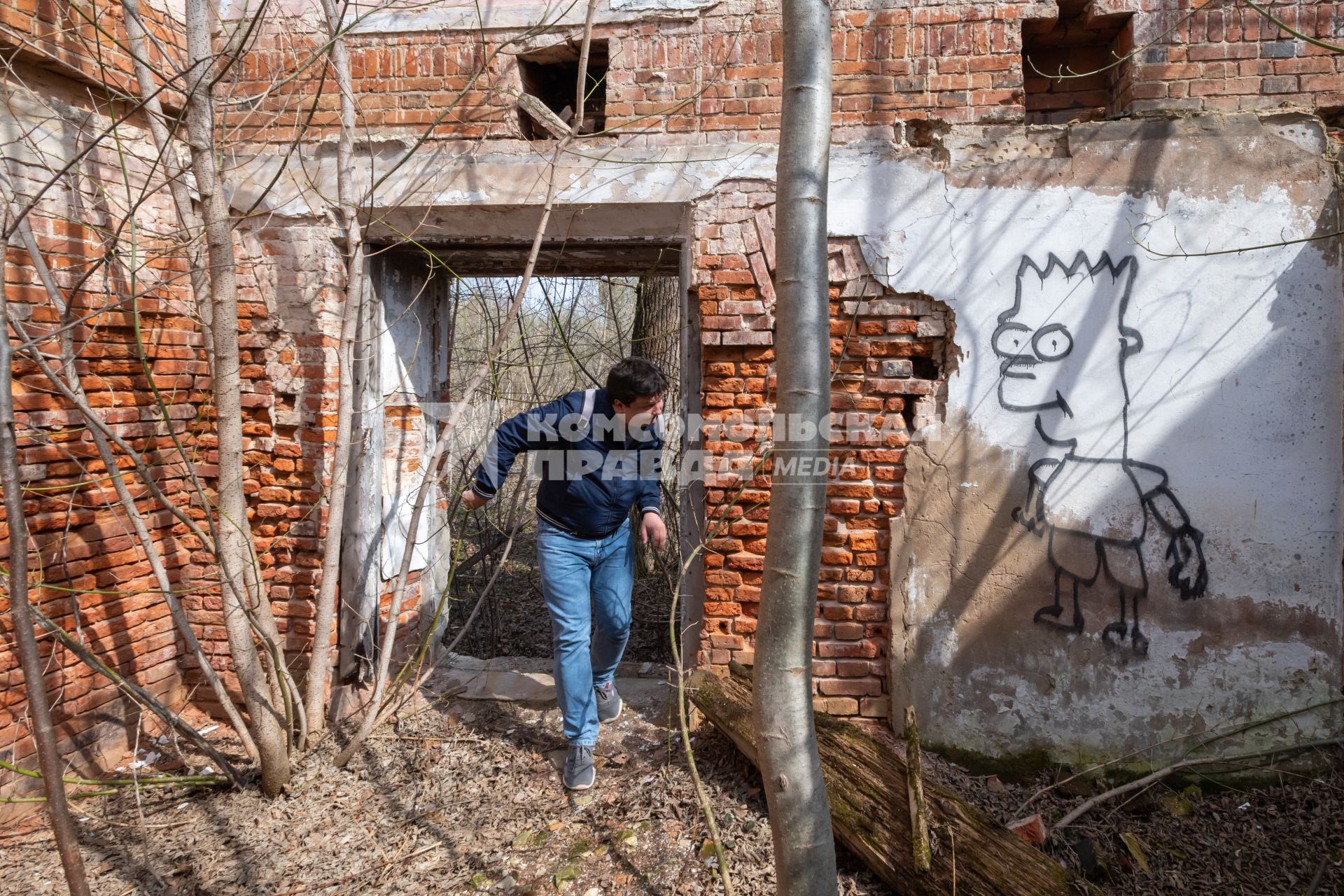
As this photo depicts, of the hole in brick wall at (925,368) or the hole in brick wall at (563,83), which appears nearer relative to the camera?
the hole in brick wall at (925,368)

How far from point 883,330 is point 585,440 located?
1.40 m

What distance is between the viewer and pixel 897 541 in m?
3.35

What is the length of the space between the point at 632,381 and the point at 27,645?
205 centimetres

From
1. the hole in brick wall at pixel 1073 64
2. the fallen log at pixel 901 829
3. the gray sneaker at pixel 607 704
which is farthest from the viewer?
the gray sneaker at pixel 607 704

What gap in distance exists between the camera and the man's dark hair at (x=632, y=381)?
10.3 feet

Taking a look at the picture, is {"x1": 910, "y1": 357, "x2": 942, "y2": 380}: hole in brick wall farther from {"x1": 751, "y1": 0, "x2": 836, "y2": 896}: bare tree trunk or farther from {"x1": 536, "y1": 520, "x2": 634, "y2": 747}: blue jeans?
{"x1": 751, "y1": 0, "x2": 836, "y2": 896}: bare tree trunk

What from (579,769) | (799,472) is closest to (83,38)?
(799,472)

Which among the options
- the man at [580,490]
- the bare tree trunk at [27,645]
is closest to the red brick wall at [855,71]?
the man at [580,490]

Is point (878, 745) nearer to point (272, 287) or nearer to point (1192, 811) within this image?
point (1192, 811)

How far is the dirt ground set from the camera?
2688 millimetres

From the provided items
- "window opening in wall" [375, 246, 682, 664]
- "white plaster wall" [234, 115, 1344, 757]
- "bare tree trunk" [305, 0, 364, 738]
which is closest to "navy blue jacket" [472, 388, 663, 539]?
"window opening in wall" [375, 246, 682, 664]

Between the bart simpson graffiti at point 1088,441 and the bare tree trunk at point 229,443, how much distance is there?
10.2 feet

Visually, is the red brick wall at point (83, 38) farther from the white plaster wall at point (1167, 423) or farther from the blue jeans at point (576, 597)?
the white plaster wall at point (1167, 423)

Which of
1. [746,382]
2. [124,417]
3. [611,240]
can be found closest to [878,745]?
[746,382]
